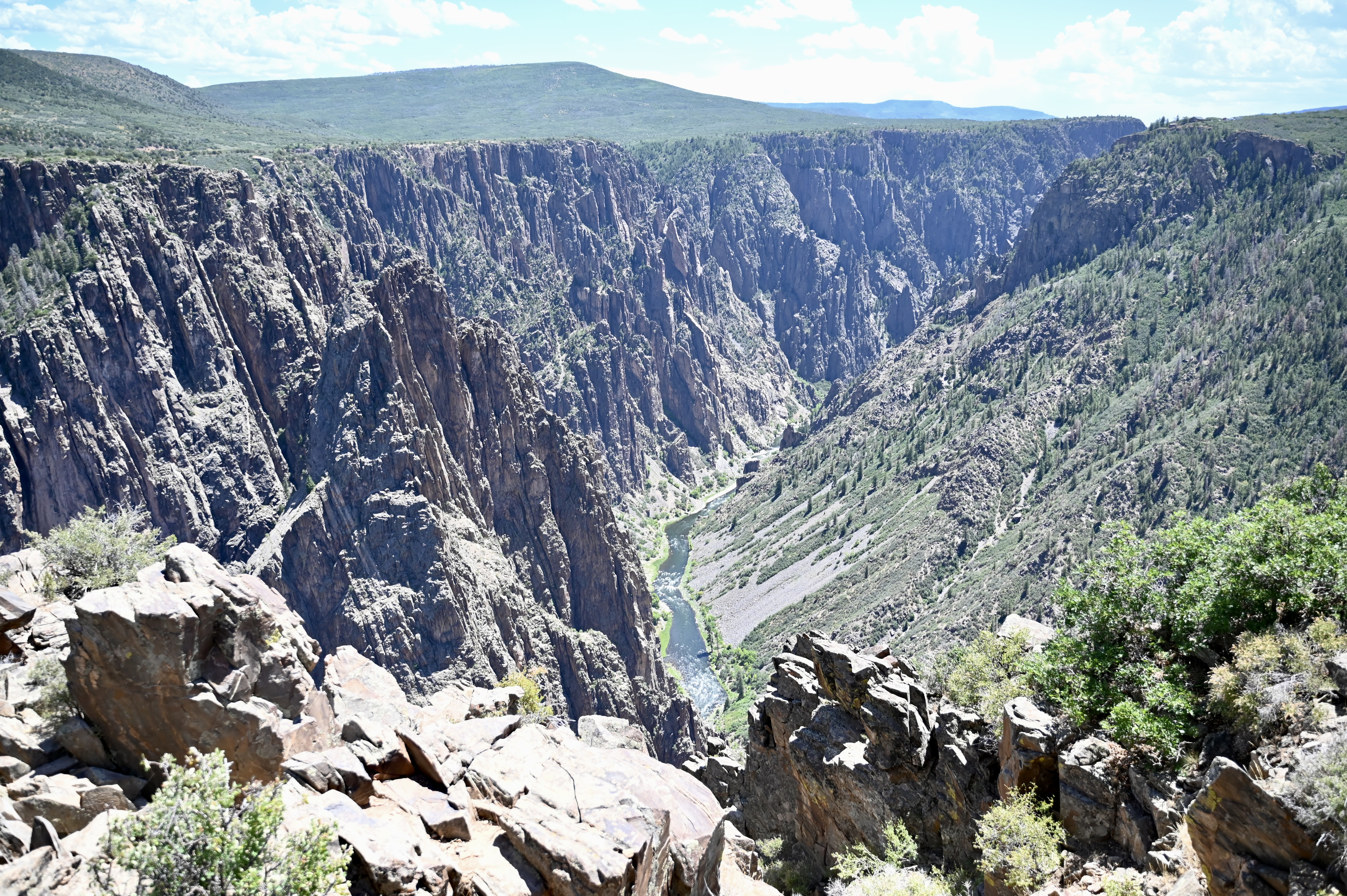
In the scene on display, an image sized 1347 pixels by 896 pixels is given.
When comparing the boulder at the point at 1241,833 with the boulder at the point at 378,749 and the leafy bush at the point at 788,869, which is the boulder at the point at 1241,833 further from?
the boulder at the point at 378,749

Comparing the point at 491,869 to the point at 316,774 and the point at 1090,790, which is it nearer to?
the point at 316,774

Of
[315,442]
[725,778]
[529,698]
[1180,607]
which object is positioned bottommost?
[725,778]

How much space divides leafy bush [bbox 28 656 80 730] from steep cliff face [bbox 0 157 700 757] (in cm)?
7081

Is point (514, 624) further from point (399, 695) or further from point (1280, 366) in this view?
point (1280, 366)

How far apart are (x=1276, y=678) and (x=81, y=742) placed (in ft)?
115

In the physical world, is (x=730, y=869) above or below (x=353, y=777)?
below

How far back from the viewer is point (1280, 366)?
511 ft

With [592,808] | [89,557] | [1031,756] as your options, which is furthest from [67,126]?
[1031,756]

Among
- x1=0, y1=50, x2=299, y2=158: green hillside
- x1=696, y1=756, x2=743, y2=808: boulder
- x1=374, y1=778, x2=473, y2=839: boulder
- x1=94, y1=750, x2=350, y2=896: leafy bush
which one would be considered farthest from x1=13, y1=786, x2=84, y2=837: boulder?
x1=0, y1=50, x2=299, y2=158: green hillside

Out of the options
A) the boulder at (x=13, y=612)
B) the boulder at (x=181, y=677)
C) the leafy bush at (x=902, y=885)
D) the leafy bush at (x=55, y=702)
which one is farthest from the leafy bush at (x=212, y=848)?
the leafy bush at (x=902, y=885)

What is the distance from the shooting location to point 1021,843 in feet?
95.2

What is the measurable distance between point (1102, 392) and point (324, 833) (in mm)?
196396

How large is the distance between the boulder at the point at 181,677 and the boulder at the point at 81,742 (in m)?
0.31

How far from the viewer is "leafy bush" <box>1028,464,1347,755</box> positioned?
28094 mm
